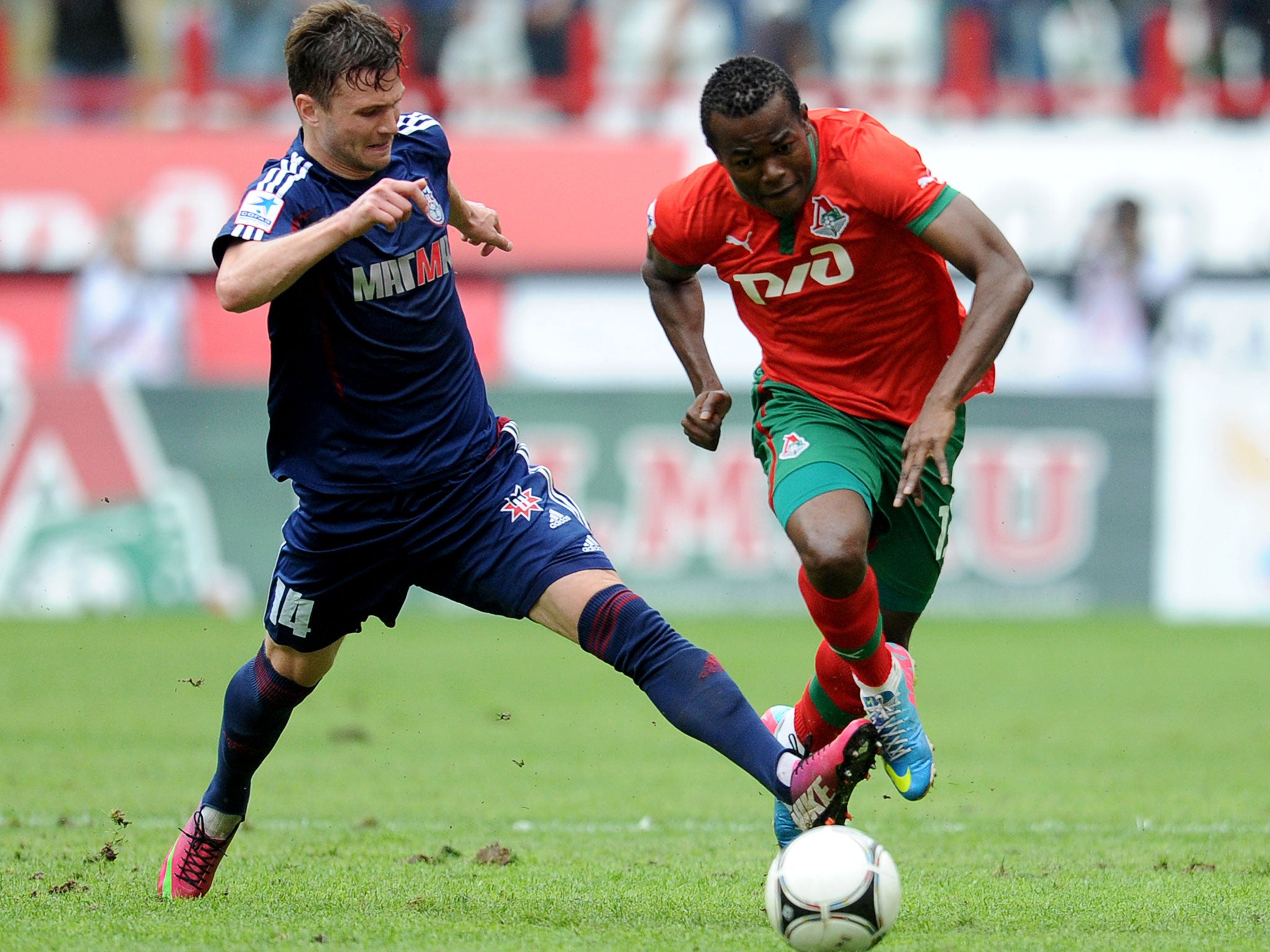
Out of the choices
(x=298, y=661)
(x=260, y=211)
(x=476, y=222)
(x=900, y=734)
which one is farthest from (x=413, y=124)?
(x=900, y=734)

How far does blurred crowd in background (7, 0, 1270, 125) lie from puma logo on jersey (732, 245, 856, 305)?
14435 mm

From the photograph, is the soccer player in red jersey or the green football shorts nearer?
the soccer player in red jersey

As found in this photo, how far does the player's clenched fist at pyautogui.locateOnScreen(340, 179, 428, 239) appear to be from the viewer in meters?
4.29

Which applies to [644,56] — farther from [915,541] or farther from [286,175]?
[286,175]

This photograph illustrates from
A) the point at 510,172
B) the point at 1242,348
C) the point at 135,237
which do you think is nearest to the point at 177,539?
the point at 135,237

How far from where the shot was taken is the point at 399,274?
477 cm

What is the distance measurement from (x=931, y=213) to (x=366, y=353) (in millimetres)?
1633

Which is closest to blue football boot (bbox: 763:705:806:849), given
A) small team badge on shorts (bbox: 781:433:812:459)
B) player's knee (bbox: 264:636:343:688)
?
small team badge on shorts (bbox: 781:433:812:459)

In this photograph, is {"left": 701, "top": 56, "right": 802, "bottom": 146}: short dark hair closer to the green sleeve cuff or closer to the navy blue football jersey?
the green sleeve cuff

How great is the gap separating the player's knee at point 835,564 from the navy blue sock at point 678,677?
41 centimetres

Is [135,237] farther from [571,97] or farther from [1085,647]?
[1085,647]

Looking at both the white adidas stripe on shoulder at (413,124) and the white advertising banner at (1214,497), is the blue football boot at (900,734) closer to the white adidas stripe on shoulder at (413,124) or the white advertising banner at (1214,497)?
the white adidas stripe on shoulder at (413,124)

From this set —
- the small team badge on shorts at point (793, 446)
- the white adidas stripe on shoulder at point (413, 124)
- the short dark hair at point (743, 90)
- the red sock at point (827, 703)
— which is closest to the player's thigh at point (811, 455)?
the small team badge on shorts at point (793, 446)

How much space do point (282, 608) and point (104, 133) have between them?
609 inches
